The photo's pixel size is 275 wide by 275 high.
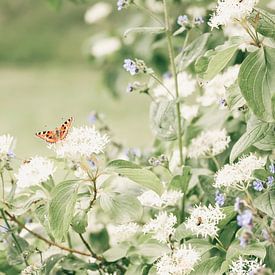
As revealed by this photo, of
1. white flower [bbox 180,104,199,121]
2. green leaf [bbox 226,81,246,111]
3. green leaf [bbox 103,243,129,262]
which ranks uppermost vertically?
green leaf [bbox 226,81,246,111]

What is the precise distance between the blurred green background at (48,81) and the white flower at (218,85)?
2734 millimetres

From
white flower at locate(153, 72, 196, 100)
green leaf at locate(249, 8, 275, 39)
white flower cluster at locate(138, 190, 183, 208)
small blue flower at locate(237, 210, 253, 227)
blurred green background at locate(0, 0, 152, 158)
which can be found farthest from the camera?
blurred green background at locate(0, 0, 152, 158)

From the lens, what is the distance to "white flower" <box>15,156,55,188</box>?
116cm

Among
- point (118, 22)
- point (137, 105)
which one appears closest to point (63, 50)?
point (118, 22)

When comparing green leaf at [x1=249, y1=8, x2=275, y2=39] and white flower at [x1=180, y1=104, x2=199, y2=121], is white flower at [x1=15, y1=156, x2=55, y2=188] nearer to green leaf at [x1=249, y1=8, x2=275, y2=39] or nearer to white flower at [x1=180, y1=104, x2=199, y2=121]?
green leaf at [x1=249, y1=8, x2=275, y2=39]

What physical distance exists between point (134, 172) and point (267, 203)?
17 cm

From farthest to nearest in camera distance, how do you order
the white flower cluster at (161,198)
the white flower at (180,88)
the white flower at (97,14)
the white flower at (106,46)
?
the white flower at (97,14) → the white flower at (106,46) → the white flower at (180,88) → the white flower cluster at (161,198)

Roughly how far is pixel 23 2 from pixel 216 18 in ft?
23.2

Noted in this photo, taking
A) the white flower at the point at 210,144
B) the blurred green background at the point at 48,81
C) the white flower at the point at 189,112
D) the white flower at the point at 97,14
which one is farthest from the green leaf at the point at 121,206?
the blurred green background at the point at 48,81

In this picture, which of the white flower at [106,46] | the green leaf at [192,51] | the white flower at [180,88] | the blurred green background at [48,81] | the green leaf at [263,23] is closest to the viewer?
the green leaf at [263,23]

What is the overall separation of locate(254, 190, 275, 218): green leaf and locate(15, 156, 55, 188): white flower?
284 millimetres

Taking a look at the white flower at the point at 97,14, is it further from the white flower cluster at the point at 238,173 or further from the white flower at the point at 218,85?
the white flower cluster at the point at 238,173

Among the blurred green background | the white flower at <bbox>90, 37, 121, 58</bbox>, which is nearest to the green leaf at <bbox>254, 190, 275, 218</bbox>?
the white flower at <bbox>90, 37, 121, 58</bbox>

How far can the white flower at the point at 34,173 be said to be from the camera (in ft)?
3.79
